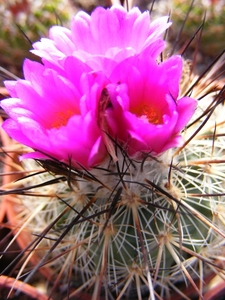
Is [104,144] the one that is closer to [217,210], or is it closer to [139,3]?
[217,210]

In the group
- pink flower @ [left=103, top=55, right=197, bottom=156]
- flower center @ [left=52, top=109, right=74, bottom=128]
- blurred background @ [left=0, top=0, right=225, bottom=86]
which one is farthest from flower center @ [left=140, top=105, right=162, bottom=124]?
blurred background @ [left=0, top=0, right=225, bottom=86]

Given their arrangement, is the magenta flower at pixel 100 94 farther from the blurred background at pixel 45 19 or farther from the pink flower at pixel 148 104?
the blurred background at pixel 45 19

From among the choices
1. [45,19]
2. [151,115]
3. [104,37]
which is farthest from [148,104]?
[45,19]

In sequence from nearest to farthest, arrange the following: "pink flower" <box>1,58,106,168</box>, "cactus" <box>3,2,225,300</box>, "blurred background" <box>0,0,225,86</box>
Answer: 1. "pink flower" <box>1,58,106,168</box>
2. "cactus" <box>3,2,225,300</box>
3. "blurred background" <box>0,0,225,86</box>

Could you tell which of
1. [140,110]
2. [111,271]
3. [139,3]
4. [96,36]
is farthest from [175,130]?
[139,3]

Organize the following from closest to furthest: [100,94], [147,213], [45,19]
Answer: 1. [100,94]
2. [147,213]
3. [45,19]

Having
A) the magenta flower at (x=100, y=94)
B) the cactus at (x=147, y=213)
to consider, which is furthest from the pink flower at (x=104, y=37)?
the cactus at (x=147, y=213)

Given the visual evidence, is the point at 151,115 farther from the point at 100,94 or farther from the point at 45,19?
the point at 45,19

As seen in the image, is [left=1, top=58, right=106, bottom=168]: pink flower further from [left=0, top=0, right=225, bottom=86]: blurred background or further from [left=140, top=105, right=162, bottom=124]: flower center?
[left=0, top=0, right=225, bottom=86]: blurred background
